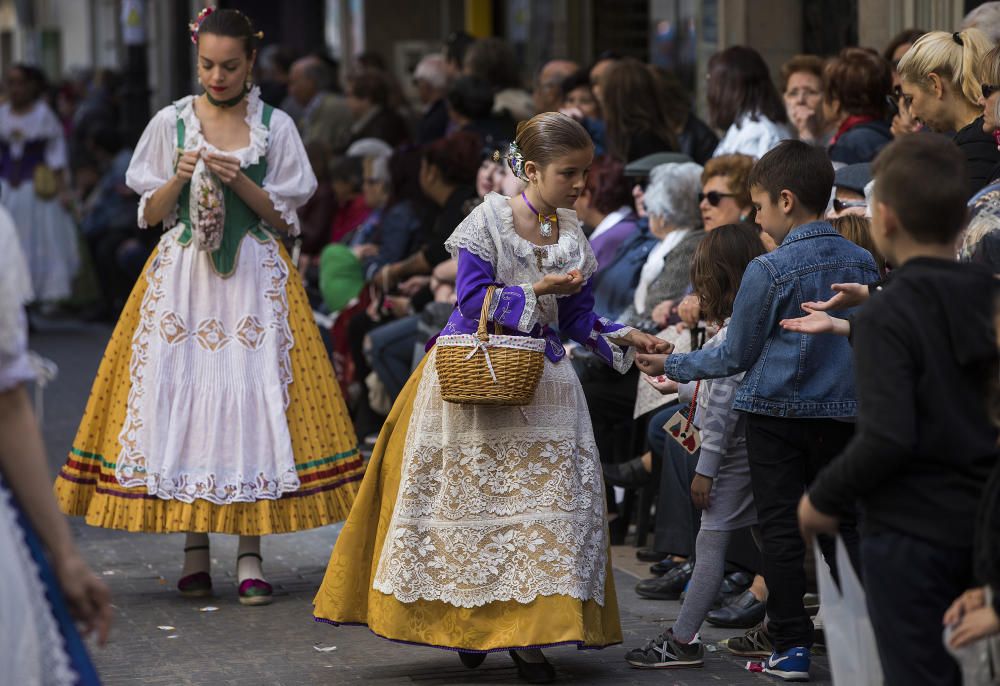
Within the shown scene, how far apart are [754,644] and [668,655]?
0.33 m

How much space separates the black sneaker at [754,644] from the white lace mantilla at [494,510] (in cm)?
68

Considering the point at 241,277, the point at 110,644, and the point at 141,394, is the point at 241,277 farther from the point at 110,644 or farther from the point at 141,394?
the point at 110,644

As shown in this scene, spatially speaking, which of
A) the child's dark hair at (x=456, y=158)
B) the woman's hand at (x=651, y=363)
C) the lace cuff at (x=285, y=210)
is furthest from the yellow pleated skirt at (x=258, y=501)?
A: the child's dark hair at (x=456, y=158)

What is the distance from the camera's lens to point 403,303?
32.1ft

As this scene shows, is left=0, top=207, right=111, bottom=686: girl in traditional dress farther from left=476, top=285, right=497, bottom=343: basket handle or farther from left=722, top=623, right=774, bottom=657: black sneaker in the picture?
left=722, top=623, right=774, bottom=657: black sneaker

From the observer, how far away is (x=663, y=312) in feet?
23.6

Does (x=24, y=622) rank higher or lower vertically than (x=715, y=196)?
lower

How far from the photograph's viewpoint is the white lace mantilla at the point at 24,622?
3.06m

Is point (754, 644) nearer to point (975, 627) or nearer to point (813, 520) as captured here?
point (813, 520)

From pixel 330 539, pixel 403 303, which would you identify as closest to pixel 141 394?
pixel 330 539

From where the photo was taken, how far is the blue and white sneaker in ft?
17.5

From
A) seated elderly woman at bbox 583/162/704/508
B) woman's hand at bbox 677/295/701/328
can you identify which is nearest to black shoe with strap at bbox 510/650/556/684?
woman's hand at bbox 677/295/701/328

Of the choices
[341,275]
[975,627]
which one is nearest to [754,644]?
[975,627]

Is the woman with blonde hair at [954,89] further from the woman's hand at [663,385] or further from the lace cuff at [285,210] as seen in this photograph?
the lace cuff at [285,210]
